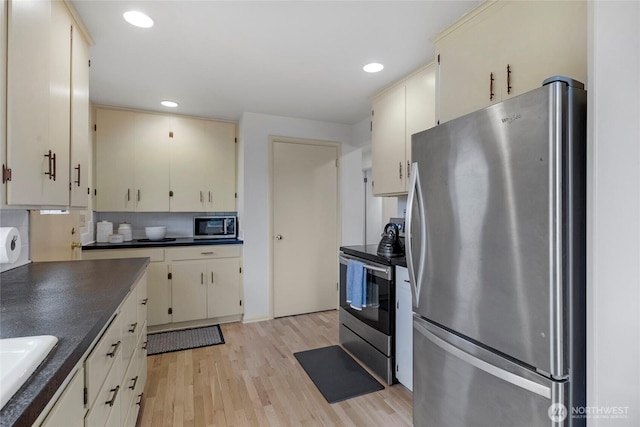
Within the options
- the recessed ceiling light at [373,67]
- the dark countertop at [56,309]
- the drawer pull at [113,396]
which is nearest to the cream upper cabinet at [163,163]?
the dark countertop at [56,309]

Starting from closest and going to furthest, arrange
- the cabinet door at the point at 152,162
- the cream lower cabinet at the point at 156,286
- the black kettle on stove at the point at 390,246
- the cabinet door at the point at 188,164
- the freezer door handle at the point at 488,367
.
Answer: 1. the freezer door handle at the point at 488,367
2. the black kettle on stove at the point at 390,246
3. the cream lower cabinet at the point at 156,286
4. the cabinet door at the point at 152,162
5. the cabinet door at the point at 188,164

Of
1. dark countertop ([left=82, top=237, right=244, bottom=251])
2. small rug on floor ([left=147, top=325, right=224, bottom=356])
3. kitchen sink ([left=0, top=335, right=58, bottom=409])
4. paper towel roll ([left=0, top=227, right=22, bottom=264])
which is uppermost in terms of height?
paper towel roll ([left=0, top=227, right=22, bottom=264])

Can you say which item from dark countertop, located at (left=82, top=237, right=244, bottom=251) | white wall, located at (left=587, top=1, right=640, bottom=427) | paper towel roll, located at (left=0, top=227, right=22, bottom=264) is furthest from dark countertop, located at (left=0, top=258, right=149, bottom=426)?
white wall, located at (left=587, top=1, right=640, bottom=427)

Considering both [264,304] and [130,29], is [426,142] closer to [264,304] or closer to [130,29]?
[130,29]

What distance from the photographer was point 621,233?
918mm

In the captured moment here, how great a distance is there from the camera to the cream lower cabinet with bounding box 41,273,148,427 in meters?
0.80

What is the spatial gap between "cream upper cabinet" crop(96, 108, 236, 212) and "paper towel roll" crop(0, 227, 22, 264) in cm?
203

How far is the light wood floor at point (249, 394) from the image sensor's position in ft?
6.11

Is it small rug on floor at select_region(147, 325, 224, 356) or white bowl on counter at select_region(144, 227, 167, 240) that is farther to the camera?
white bowl on counter at select_region(144, 227, 167, 240)

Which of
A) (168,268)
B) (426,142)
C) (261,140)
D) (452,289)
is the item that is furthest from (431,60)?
(168,268)

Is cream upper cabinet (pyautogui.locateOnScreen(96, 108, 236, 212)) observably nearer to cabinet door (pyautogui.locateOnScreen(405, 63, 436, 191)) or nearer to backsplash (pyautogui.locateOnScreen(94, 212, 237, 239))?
backsplash (pyautogui.locateOnScreen(94, 212, 237, 239))

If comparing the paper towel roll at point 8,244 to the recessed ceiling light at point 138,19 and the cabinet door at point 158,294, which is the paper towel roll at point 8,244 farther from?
the cabinet door at point 158,294

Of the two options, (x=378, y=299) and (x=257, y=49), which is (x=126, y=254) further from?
(x=378, y=299)

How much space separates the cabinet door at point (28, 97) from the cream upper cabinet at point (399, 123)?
83.7 inches
